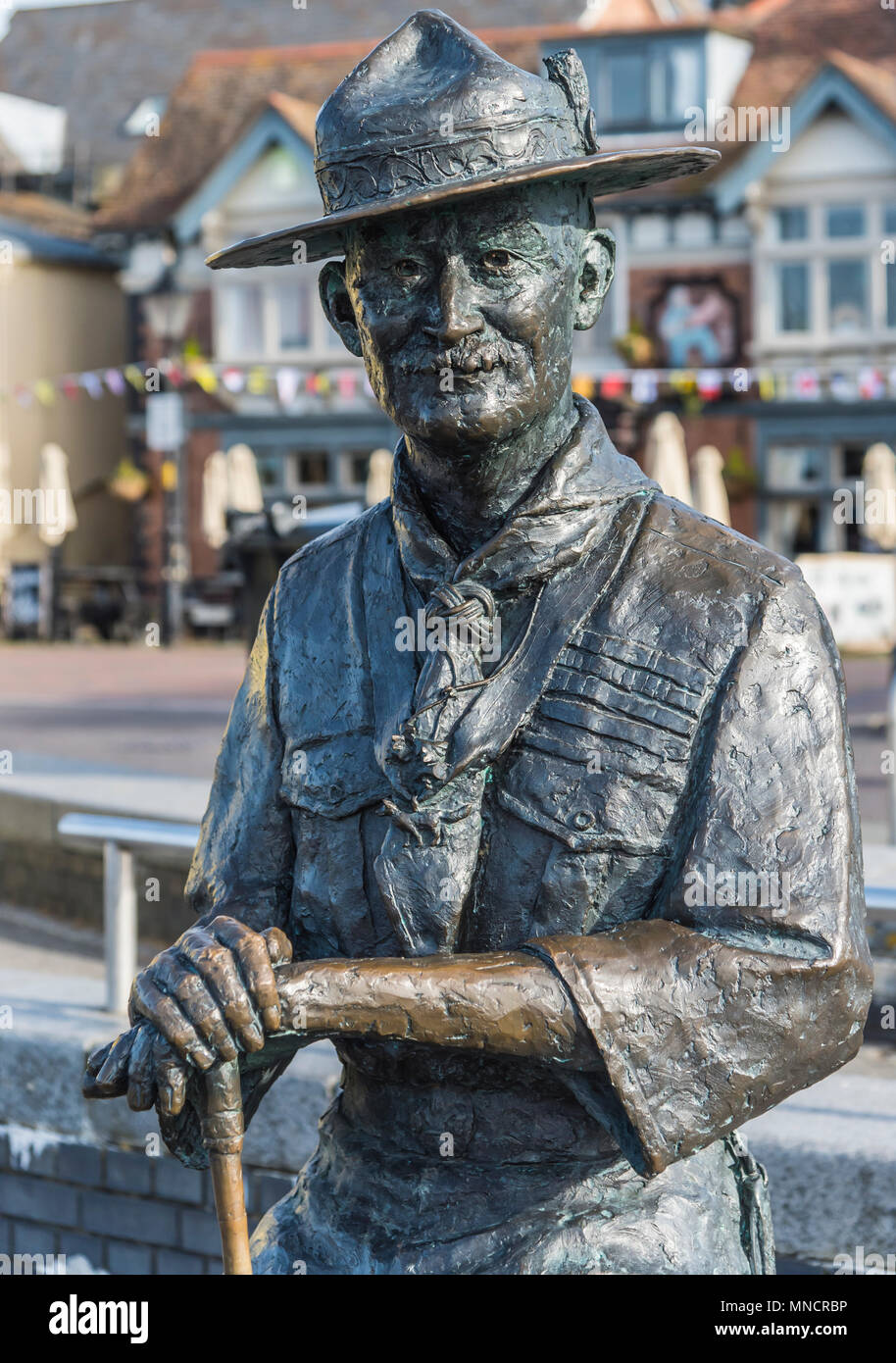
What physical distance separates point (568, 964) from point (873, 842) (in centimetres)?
573

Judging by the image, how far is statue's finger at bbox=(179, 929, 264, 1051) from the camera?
190cm

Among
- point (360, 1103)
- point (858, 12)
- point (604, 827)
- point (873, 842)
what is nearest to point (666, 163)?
point (604, 827)

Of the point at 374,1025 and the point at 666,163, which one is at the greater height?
the point at 666,163

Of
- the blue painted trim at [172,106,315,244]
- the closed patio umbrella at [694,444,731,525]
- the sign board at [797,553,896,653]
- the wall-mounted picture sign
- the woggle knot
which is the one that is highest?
the blue painted trim at [172,106,315,244]

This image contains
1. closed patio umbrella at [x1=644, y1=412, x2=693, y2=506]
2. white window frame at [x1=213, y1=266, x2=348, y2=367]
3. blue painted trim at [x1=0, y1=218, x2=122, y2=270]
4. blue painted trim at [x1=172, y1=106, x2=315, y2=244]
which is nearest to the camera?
closed patio umbrella at [x1=644, y1=412, x2=693, y2=506]

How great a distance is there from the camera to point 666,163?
2.13 meters

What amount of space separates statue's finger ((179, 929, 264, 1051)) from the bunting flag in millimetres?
19226

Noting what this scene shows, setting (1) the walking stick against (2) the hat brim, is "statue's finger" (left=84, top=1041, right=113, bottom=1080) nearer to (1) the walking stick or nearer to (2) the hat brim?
(1) the walking stick

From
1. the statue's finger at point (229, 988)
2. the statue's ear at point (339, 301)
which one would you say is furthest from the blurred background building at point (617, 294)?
the statue's finger at point (229, 988)

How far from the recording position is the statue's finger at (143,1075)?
6.38 ft

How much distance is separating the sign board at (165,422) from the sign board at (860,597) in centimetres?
1044

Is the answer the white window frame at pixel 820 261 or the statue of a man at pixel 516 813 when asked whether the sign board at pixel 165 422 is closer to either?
the white window frame at pixel 820 261

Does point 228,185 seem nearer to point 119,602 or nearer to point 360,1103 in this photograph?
point 119,602

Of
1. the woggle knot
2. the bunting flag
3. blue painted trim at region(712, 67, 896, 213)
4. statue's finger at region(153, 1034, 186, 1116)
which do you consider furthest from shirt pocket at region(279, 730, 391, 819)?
blue painted trim at region(712, 67, 896, 213)
